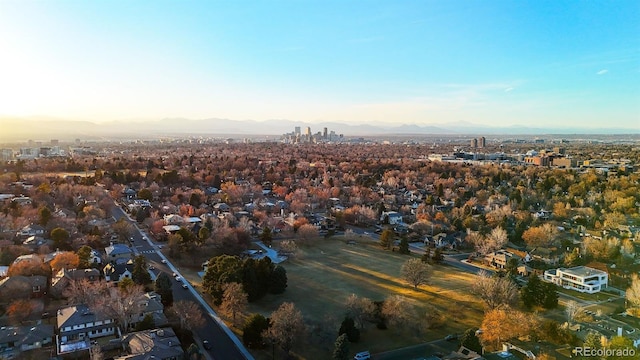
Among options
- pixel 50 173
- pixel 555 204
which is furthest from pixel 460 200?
pixel 50 173

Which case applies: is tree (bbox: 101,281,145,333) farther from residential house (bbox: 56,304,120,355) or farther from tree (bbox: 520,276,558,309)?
tree (bbox: 520,276,558,309)

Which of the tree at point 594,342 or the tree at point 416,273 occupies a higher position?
the tree at point 594,342

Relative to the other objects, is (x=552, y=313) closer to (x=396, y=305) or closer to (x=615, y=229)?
(x=396, y=305)

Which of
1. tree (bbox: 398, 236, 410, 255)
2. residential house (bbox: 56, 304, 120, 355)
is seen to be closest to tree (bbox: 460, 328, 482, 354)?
residential house (bbox: 56, 304, 120, 355)

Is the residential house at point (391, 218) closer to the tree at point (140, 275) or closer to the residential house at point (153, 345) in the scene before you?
the tree at point (140, 275)

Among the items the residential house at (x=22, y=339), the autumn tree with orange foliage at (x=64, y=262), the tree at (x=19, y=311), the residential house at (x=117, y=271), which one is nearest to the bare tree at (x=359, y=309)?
the residential house at (x=22, y=339)
